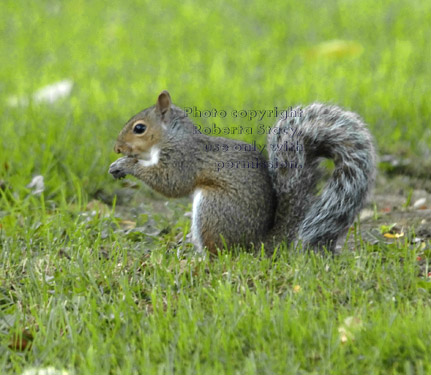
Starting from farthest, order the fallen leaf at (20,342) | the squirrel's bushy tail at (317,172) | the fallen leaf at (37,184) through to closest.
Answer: the fallen leaf at (37,184)
the squirrel's bushy tail at (317,172)
the fallen leaf at (20,342)

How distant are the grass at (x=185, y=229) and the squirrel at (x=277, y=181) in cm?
13

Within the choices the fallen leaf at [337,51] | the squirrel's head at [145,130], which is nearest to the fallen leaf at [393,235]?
the squirrel's head at [145,130]

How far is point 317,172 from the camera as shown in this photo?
2928 mm

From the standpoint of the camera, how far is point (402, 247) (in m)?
2.88

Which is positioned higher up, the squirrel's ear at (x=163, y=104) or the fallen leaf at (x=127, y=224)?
the squirrel's ear at (x=163, y=104)

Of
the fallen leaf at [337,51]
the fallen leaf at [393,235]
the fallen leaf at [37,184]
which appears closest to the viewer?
the fallen leaf at [393,235]

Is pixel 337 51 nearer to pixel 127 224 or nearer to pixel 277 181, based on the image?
pixel 127 224

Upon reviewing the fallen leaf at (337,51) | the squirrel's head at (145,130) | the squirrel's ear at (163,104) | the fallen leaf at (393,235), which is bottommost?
the fallen leaf at (393,235)

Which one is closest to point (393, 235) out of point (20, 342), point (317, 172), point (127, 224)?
point (317, 172)

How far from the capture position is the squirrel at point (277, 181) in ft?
9.30

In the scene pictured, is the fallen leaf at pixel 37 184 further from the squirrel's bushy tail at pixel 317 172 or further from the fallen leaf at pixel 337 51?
the fallen leaf at pixel 337 51

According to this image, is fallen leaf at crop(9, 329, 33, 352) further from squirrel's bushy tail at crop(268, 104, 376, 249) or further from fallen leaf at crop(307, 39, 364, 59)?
fallen leaf at crop(307, 39, 364, 59)

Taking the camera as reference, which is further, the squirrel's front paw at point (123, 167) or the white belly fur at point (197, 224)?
the squirrel's front paw at point (123, 167)

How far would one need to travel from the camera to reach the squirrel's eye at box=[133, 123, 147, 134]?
3.16m
